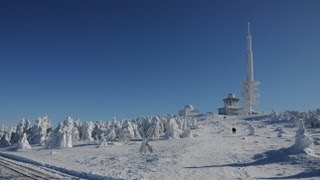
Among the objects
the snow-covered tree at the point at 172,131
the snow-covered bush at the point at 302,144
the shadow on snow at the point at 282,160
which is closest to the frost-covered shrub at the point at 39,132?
the snow-covered tree at the point at 172,131

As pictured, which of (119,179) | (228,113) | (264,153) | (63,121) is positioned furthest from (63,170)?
(228,113)

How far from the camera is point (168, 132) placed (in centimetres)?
7225

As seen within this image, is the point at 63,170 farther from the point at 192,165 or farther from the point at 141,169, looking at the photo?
the point at 192,165

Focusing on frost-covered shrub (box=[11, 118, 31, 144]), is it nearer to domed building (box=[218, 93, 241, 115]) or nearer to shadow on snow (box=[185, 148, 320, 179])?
domed building (box=[218, 93, 241, 115])

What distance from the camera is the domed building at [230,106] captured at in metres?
135

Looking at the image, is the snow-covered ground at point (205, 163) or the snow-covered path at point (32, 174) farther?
the snow-covered path at point (32, 174)

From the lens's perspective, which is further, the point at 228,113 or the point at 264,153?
the point at 228,113

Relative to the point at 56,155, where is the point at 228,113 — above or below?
above

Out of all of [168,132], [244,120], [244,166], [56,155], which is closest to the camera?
[244,166]

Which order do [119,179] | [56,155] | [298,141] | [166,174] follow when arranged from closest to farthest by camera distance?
[119,179] → [166,174] → [298,141] → [56,155]

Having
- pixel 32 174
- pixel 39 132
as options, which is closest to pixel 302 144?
pixel 32 174

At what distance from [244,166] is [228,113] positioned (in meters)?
98.1

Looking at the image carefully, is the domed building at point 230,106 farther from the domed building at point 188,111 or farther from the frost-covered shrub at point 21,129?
the frost-covered shrub at point 21,129

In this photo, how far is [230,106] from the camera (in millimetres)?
141375
